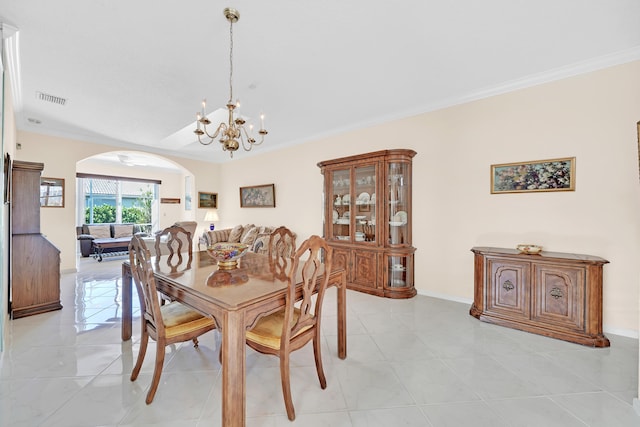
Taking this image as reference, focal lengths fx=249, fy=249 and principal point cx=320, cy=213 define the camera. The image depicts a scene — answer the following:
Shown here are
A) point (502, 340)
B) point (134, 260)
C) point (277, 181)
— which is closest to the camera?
point (134, 260)

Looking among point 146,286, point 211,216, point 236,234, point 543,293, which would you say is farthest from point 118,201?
point 543,293

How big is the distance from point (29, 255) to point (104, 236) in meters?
5.01

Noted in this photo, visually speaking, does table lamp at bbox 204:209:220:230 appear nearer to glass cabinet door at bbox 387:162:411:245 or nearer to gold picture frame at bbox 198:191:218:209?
gold picture frame at bbox 198:191:218:209

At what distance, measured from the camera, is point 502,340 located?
232 centimetres

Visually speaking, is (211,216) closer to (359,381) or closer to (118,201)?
(118,201)

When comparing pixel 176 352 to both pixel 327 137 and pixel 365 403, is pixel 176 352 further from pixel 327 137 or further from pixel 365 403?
pixel 327 137

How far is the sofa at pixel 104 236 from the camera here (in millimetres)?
6328

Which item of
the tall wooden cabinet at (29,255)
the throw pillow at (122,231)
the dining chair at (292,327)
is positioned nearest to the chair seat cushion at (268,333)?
the dining chair at (292,327)

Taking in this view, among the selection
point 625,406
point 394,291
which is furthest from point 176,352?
point 625,406

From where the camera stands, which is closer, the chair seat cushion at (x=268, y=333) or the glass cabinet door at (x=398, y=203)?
the chair seat cushion at (x=268, y=333)

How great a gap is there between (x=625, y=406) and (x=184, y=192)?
10184mm

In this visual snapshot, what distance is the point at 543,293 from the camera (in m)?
2.42

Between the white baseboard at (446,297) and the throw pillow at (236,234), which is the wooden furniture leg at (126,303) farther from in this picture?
the throw pillow at (236,234)

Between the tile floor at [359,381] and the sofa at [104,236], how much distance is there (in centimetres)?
447
